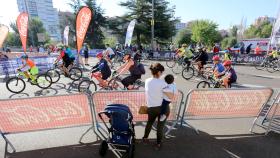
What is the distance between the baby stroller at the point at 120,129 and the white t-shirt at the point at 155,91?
480 mm

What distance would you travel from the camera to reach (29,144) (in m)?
4.39

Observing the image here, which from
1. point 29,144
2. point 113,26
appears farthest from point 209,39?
point 29,144

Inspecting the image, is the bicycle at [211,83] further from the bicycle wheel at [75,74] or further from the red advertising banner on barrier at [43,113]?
the bicycle wheel at [75,74]

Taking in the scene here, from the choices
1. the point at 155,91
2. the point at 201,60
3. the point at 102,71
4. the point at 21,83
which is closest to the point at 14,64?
the point at 21,83

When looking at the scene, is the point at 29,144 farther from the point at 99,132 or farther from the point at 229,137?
the point at 229,137

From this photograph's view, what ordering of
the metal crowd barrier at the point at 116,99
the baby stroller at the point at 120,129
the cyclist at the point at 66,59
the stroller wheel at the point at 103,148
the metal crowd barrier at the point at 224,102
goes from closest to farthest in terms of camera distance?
the baby stroller at the point at 120,129 < the stroller wheel at the point at 103,148 < the metal crowd barrier at the point at 116,99 < the metal crowd barrier at the point at 224,102 < the cyclist at the point at 66,59

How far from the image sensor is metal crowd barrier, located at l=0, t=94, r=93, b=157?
3943 millimetres

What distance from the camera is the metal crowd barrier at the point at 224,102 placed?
4582mm

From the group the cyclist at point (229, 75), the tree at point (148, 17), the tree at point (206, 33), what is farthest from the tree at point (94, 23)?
the cyclist at point (229, 75)

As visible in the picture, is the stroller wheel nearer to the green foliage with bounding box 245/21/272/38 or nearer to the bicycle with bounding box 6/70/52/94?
the bicycle with bounding box 6/70/52/94

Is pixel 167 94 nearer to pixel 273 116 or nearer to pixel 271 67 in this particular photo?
pixel 273 116

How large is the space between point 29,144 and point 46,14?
14052 cm

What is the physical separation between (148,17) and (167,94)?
30.1m

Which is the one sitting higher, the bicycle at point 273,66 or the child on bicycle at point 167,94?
the child on bicycle at point 167,94
